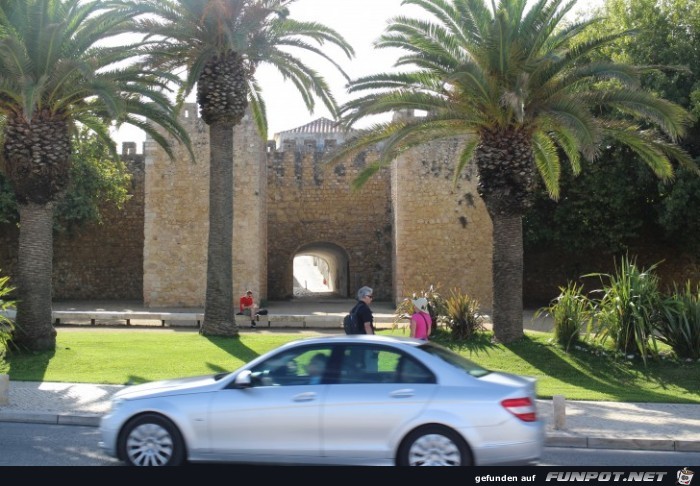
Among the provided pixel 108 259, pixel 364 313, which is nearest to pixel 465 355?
pixel 364 313

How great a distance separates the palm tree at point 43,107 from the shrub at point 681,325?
32.7ft

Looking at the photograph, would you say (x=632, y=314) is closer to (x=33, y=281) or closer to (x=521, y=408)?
(x=521, y=408)

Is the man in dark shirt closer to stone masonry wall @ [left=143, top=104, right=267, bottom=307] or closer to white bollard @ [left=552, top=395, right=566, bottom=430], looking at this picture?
white bollard @ [left=552, top=395, right=566, bottom=430]

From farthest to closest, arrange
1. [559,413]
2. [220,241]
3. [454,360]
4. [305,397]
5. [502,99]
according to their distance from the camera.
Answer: [220,241], [502,99], [559,413], [454,360], [305,397]

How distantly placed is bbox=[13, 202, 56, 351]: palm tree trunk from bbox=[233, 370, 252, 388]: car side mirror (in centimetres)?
857

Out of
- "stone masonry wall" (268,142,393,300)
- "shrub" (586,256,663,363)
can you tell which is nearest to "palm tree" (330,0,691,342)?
"shrub" (586,256,663,363)

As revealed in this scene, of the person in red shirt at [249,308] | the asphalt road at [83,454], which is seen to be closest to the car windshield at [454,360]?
the asphalt road at [83,454]

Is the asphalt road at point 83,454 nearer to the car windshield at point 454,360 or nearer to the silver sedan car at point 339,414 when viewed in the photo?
the silver sedan car at point 339,414

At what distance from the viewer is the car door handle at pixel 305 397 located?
5988 millimetres

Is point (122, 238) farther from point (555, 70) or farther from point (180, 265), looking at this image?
point (555, 70)

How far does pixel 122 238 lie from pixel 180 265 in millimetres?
6707

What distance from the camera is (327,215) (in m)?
28.2

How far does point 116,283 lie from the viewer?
1121 inches

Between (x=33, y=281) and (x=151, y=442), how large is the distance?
8.37 metres
